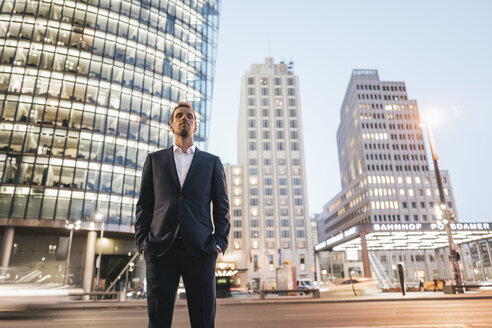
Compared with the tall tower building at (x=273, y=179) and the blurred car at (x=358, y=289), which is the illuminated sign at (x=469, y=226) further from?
the tall tower building at (x=273, y=179)

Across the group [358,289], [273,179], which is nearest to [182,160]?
[358,289]

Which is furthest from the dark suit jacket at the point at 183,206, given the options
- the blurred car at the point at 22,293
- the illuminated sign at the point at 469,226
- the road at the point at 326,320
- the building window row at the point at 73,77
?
the illuminated sign at the point at 469,226

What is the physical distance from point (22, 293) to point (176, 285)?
Result: 325 inches

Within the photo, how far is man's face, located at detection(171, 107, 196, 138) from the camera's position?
3141mm

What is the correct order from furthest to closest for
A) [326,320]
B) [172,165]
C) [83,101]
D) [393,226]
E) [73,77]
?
[73,77]
[83,101]
[393,226]
[326,320]
[172,165]

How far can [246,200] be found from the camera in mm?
95438

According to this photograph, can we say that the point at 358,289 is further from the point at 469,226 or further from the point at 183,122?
the point at 183,122

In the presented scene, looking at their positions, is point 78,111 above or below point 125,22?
below

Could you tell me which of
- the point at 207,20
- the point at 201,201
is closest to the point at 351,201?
the point at 207,20

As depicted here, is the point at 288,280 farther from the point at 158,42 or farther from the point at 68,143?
the point at 158,42

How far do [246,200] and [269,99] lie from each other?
1332 inches

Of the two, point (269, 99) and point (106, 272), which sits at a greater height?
point (269, 99)

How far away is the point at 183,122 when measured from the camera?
3148 mm

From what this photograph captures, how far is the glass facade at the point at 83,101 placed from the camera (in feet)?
125
